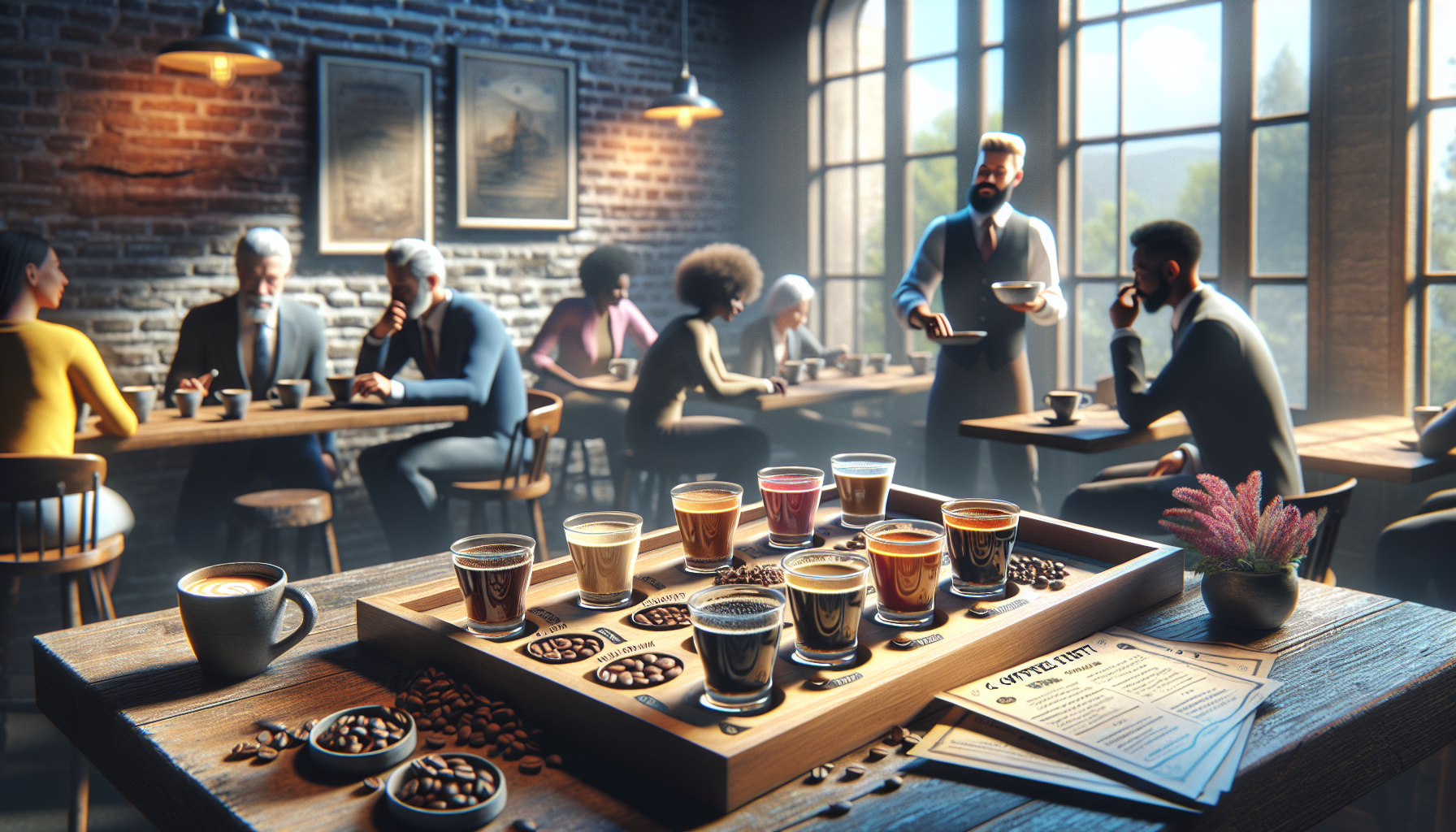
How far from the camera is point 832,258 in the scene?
6.12m

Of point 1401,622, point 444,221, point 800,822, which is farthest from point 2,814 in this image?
point 444,221

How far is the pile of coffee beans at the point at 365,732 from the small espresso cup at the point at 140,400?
250 centimetres

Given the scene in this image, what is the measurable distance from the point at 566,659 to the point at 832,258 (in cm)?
532

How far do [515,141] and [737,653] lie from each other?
16.3 ft

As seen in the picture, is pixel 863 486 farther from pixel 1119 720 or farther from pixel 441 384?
pixel 441 384

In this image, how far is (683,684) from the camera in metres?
0.93

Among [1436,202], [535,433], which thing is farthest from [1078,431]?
[1436,202]

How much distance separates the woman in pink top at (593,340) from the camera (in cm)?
489

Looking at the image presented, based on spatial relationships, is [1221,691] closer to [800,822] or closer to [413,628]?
[800,822]

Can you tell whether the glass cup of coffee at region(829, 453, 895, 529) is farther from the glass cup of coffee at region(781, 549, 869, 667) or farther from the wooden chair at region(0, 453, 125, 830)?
the wooden chair at region(0, 453, 125, 830)

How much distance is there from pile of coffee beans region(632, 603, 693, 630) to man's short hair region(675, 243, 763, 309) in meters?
2.84

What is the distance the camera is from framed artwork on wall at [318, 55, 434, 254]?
4.80 m

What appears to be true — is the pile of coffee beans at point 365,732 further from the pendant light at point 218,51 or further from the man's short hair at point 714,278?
the pendant light at point 218,51

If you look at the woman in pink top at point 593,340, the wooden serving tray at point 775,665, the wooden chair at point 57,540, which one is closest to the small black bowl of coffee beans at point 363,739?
the wooden serving tray at point 775,665
